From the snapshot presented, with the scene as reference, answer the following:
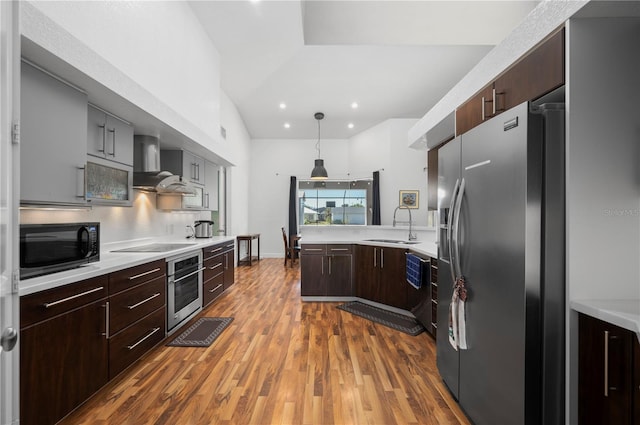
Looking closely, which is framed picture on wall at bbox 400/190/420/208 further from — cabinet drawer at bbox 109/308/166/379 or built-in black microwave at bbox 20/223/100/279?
built-in black microwave at bbox 20/223/100/279

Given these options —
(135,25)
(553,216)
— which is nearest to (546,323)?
(553,216)

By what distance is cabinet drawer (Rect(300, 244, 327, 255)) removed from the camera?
430 cm

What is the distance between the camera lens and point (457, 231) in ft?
5.82

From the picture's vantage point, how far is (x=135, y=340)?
2363 millimetres

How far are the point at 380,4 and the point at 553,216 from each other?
4147mm

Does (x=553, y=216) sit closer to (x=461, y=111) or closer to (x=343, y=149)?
(x=461, y=111)

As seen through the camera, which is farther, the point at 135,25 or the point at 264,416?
the point at 135,25

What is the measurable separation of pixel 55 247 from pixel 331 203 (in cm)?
707

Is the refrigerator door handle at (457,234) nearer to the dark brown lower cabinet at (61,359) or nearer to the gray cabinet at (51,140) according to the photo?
the dark brown lower cabinet at (61,359)

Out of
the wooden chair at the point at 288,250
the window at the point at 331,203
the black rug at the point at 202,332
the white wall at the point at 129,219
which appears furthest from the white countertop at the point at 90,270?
the window at the point at 331,203

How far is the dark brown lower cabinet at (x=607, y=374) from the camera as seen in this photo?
1044 mm

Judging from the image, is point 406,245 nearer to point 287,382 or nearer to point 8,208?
point 287,382

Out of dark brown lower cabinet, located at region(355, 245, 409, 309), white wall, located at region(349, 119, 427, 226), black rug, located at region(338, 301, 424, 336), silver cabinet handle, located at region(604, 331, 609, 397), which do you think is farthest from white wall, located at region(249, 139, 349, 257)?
silver cabinet handle, located at region(604, 331, 609, 397)

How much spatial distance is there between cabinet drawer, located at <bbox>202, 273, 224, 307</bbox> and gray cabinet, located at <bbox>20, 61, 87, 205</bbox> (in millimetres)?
1986
